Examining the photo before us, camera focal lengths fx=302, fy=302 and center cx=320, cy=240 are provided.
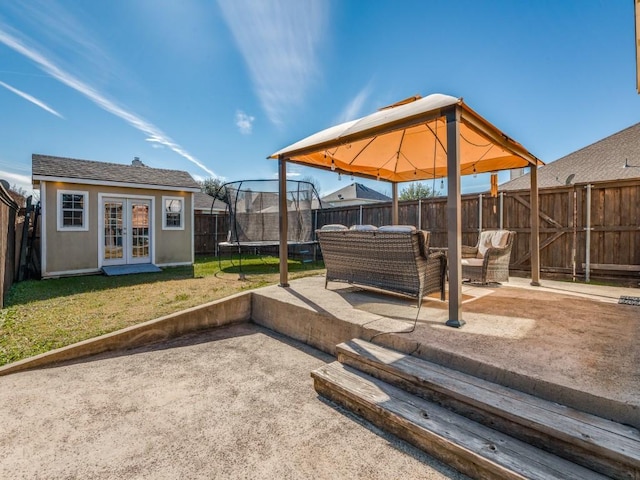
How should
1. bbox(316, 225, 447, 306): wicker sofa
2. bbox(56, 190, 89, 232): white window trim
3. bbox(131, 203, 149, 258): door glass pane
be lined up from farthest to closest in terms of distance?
bbox(131, 203, 149, 258): door glass pane → bbox(56, 190, 89, 232): white window trim → bbox(316, 225, 447, 306): wicker sofa

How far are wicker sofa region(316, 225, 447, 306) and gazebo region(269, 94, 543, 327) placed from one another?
47 centimetres

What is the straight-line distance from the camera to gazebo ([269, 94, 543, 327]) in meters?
2.79

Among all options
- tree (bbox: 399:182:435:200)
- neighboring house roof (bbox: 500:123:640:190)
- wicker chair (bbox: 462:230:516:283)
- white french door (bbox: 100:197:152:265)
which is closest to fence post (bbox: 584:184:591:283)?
wicker chair (bbox: 462:230:516:283)

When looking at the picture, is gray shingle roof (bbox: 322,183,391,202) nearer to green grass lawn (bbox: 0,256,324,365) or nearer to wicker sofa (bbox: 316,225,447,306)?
green grass lawn (bbox: 0,256,324,365)

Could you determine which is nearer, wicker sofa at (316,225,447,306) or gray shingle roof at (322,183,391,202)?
wicker sofa at (316,225,447,306)

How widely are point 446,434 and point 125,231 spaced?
930cm

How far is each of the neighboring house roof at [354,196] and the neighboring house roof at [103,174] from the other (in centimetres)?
1505

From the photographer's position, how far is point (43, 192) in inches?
282

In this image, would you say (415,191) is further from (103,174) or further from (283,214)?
(283,214)

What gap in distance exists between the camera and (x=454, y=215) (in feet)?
9.11

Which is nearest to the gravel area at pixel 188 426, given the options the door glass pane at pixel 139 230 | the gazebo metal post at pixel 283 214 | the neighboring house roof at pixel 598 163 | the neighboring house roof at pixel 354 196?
the gazebo metal post at pixel 283 214

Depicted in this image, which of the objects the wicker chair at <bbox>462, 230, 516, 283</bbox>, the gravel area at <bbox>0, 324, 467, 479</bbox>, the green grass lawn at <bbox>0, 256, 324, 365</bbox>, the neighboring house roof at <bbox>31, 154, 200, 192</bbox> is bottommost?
the gravel area at <bbox>0, 324, 467, 479</bbox>

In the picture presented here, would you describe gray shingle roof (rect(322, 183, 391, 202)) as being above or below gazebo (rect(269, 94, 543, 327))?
above

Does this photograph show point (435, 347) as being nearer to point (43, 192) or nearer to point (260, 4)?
point (260, 4)
